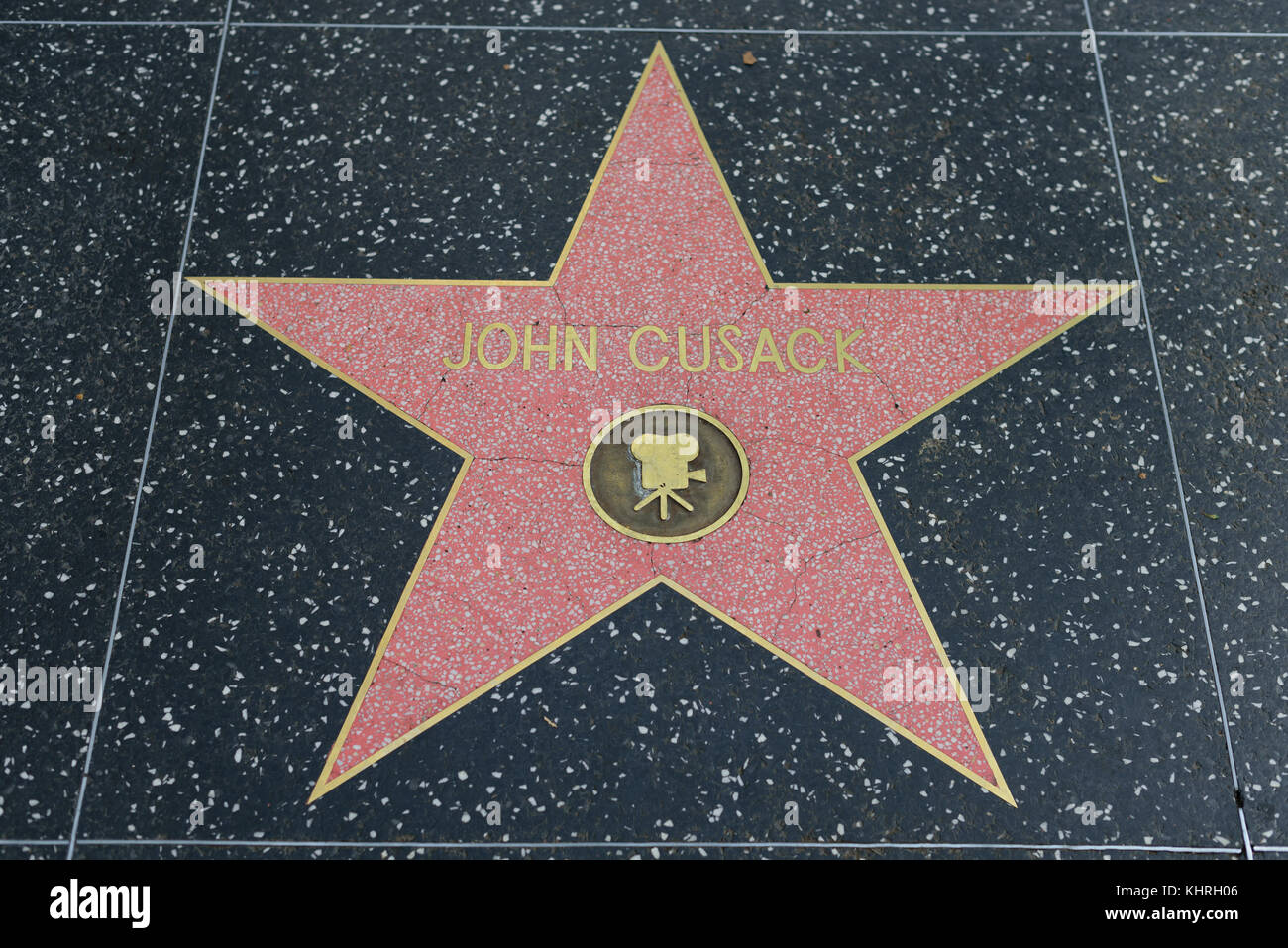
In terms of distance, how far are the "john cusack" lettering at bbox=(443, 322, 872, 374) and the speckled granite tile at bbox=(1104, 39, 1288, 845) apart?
77cm

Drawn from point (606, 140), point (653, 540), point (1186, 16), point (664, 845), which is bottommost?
point (664, 845)

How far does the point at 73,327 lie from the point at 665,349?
52.5 inches

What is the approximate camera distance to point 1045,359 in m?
2.22

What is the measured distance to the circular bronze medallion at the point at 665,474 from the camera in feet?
6.70

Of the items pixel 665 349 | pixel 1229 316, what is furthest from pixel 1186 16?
pixel 665 349

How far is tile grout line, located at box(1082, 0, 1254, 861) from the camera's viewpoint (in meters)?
1.88

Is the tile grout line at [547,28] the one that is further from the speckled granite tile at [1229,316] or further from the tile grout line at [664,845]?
the tile grout line at [664,845]

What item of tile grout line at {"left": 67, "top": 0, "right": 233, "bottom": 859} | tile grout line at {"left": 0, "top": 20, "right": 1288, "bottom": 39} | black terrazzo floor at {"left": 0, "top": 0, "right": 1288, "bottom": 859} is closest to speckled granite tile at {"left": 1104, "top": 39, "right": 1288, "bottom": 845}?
black terrazzo floor at {"left": 0, "top": 0, "right": 1288, "bottom": 859}

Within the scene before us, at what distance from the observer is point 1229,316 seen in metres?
2.28

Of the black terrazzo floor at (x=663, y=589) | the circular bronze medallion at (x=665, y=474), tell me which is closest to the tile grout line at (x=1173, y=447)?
the black terrazzo floor at (x=663, y=589)

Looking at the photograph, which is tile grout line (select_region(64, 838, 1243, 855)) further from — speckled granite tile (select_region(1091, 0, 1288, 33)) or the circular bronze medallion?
speckled granite tile (select_region(1091, 0, 1288, 33))

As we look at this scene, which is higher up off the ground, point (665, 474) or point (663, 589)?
point (665, 474)

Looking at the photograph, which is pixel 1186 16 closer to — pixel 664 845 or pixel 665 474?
pixel 665 474
